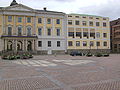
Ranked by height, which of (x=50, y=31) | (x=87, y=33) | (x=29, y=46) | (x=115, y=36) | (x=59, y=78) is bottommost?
(x=59, y=78)

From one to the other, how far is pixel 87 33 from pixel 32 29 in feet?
65.5

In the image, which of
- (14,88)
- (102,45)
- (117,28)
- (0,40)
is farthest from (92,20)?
(14,88)

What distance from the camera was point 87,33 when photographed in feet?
168

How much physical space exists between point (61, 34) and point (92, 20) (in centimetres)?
1350

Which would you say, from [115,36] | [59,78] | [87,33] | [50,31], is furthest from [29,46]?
[59,78]

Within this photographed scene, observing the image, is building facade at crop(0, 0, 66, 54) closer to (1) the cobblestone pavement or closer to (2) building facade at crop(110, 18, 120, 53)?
(2) building facade at crop(110, 18, 120, 53)

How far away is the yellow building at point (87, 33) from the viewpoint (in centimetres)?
4941

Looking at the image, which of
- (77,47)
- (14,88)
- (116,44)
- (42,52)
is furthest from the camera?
(116,44)

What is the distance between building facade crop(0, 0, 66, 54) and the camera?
143 ft

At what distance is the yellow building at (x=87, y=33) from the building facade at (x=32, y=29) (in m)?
2.67

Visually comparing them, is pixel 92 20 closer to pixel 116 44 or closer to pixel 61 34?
pixel 61 34

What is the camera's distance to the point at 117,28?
62.8 meters

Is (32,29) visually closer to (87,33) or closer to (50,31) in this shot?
(50,31)

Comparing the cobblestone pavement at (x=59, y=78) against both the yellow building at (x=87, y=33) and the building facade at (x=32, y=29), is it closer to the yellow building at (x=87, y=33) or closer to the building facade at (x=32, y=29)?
the building facade at (x=32, y=29)
